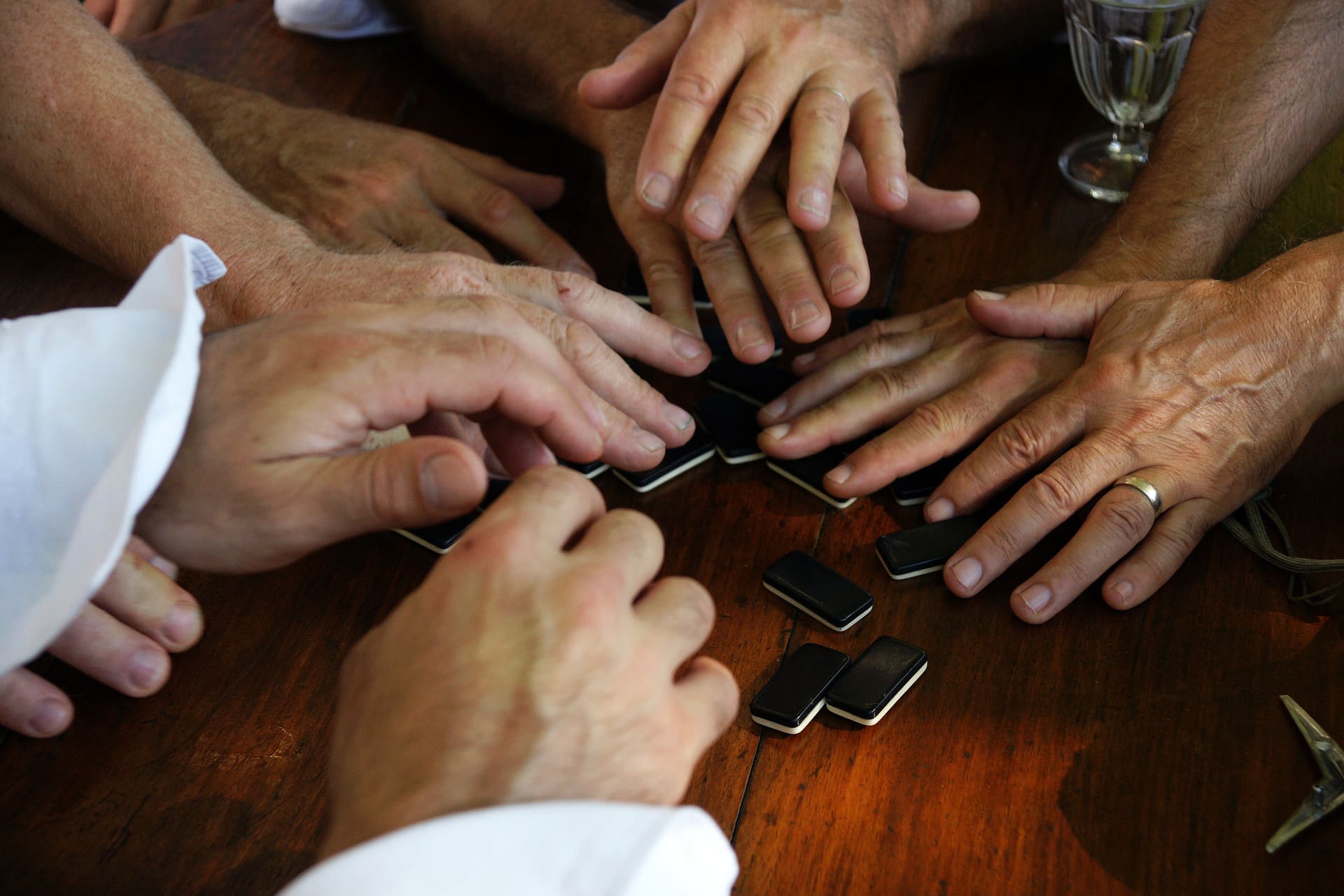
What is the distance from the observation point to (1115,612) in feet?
3.65

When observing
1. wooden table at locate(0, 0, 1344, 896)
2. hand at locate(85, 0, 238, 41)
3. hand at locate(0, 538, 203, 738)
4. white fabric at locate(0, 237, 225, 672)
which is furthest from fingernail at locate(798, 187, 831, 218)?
hand at locate(85, 0, 238, 41)

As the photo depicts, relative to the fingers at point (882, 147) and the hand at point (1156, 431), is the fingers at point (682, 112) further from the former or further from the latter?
the hand at point (1156, 431)

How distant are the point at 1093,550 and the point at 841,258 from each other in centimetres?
44

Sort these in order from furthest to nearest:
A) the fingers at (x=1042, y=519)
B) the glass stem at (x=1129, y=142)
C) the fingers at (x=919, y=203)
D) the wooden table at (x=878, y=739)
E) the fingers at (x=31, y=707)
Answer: the glass stem at (x=1129, y=142) → the fingers at (x=919, y=203) → the fingers at (x=1042, y=519) → the fingers at (x=31, y=707) → the wooden table at (x=878, y=739)

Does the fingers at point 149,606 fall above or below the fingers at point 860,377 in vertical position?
below

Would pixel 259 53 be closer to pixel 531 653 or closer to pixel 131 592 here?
pixel 131 592

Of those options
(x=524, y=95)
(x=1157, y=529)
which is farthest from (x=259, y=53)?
(x=1157, y=529)

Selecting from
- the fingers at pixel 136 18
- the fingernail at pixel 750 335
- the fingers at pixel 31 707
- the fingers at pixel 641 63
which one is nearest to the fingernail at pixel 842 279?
the fingernail at pixel 750 335

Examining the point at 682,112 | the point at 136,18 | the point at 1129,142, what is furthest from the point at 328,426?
the point at 136,18

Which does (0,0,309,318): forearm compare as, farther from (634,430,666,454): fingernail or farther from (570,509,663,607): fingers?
(570,509,663,607): fingers

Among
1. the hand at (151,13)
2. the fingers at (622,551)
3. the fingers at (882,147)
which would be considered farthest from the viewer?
the hand at (151,13)

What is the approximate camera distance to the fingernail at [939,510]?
1.23 metres

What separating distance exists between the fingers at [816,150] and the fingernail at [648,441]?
316 millimetres

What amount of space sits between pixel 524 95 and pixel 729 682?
1317mm
